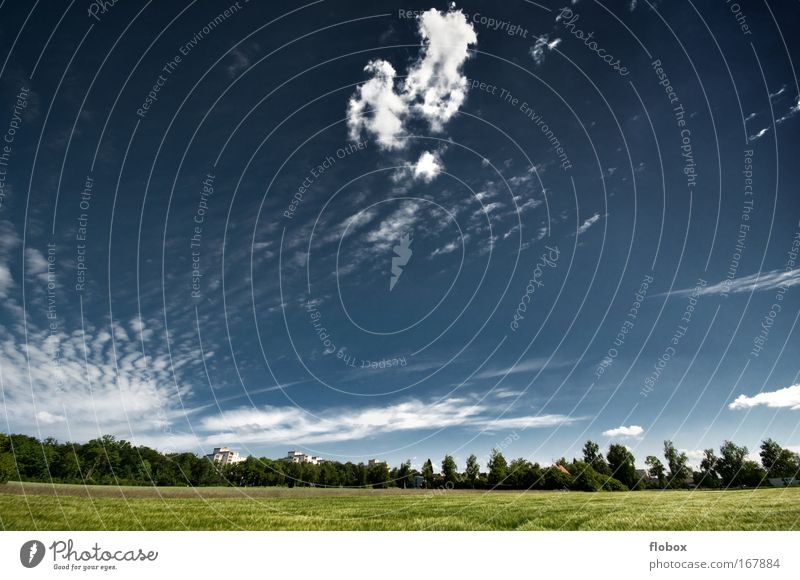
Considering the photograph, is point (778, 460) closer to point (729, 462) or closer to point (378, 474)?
point (729, 462)

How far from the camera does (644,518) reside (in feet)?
53.0

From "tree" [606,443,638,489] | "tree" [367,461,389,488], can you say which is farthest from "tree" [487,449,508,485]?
"tree" [606,443,638,489]

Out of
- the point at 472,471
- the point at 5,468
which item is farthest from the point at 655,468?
the point at 5,468

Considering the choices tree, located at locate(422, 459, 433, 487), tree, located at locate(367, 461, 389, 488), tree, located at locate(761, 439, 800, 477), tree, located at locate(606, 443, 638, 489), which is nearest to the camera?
tree, located at locate(422, 459, 433, 487)
